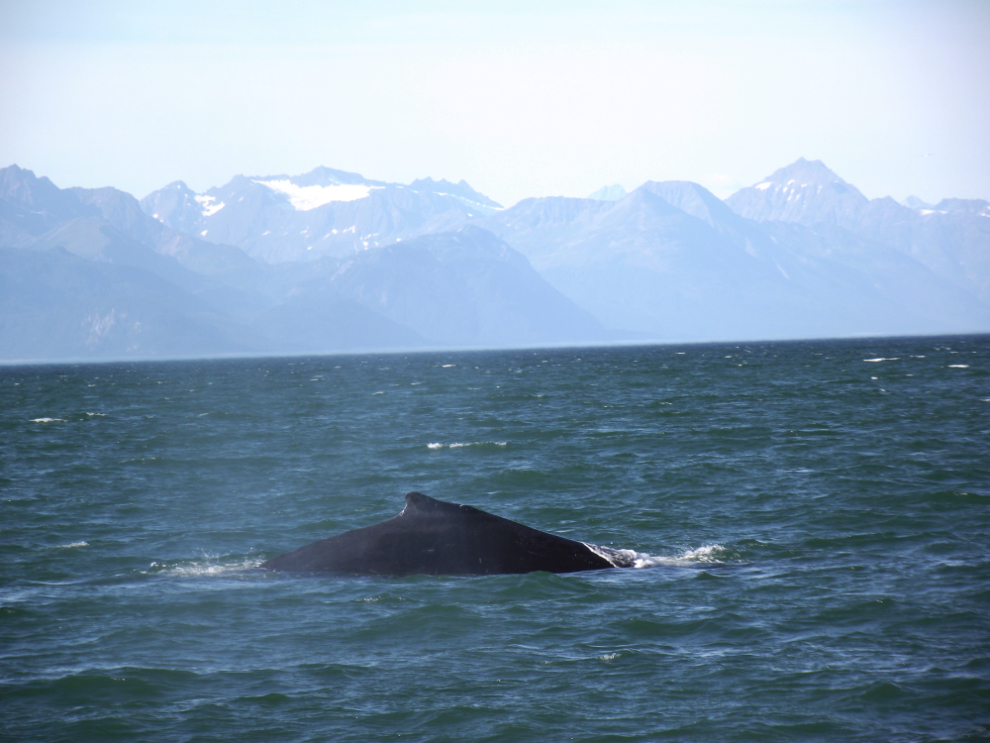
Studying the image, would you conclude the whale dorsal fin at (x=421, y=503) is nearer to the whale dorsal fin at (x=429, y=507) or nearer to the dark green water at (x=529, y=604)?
the whale dorsal fin at (x=429, y=507)

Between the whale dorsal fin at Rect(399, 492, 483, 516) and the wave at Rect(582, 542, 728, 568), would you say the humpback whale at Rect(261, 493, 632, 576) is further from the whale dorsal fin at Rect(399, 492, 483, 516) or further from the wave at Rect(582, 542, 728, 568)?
the wave at Rect(582, 542, 728, 568)

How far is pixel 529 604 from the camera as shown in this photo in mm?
15594

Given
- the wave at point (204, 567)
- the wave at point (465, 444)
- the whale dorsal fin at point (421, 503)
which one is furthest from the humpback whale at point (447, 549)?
the wave at point (465, 444)

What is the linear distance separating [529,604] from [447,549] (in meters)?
2.18

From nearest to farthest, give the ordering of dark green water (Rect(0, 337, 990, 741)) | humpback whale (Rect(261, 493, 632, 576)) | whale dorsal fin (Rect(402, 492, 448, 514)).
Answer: dark green water (Rect(0, 337, 990, 741)) → whale dorsal fin (Rect(402, 492, 448, 514)) → humpback whale (Rect(261, 493, 632, 576))

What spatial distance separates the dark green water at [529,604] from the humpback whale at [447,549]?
389 mm

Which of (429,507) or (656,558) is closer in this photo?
(429,507)

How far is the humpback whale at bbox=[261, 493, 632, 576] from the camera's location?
17047 millimetres

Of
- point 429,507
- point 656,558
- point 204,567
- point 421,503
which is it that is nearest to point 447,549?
point 429,507

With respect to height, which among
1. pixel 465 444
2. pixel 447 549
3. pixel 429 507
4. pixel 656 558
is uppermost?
pixel 429 507

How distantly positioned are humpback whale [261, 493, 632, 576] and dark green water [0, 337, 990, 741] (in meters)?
0.39

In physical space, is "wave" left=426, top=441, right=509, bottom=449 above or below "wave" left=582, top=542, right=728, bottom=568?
above

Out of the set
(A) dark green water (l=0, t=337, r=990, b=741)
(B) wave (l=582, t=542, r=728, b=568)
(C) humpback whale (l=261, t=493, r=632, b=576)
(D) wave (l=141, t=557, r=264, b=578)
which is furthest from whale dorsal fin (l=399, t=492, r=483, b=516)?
(D) wave (l=141, t=557, r=264, b=578)

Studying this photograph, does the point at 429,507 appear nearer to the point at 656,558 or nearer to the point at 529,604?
the point at 529,604
